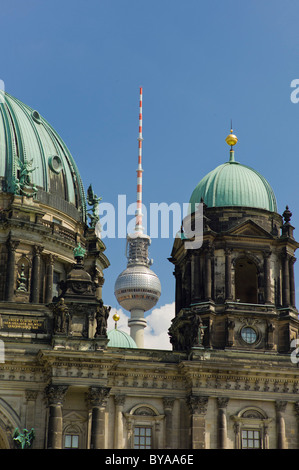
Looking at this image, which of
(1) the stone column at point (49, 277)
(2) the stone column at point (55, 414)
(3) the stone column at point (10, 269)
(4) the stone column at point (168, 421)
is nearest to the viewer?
(2) the stone column at point (55, 414)

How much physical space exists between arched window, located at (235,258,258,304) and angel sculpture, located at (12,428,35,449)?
623 inches

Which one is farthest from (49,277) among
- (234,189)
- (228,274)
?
(234,189)

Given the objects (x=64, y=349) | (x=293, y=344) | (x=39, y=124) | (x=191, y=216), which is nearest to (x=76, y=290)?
(x=64, y=349)

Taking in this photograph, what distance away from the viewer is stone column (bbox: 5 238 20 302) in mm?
64688

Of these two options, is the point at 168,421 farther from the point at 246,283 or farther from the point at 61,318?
the point at 246,283

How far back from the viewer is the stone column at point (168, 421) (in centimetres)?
5816

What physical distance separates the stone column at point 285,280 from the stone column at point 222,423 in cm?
706

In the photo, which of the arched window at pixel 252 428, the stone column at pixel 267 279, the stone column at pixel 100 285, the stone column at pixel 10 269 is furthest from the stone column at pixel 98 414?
the stone column at pixel 100 285

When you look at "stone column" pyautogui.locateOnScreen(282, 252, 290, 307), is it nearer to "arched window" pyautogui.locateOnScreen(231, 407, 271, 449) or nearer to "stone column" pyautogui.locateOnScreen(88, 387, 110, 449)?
"arched window" pyautogui.locateOnScreen(231, 407, 271, 449)

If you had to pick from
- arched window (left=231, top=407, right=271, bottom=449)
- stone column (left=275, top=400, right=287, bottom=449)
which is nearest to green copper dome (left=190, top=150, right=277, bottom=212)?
stone column (left=275, top=400, right=287, bottom=449)

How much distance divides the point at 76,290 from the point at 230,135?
14.6 meters

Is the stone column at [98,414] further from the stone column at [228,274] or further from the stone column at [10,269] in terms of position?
the stone column at [10,269]

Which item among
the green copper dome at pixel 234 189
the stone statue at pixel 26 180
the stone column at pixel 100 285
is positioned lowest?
the stone column at pixel 100 285
